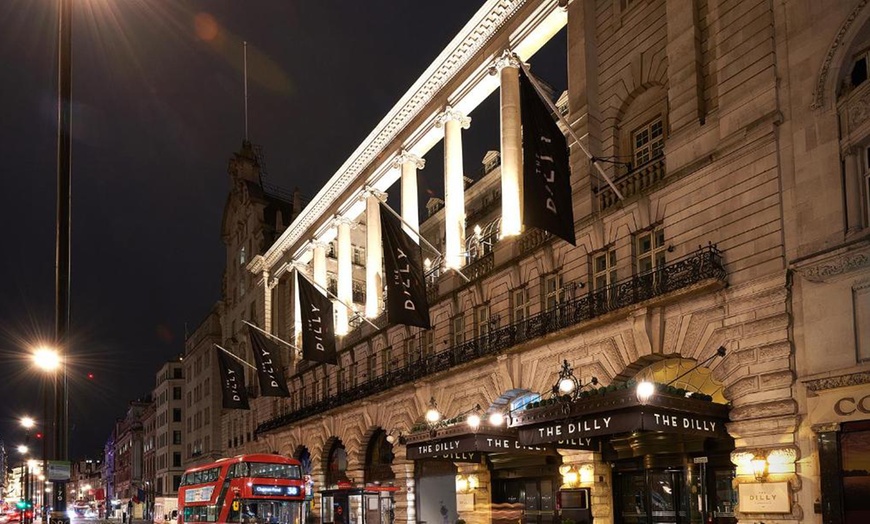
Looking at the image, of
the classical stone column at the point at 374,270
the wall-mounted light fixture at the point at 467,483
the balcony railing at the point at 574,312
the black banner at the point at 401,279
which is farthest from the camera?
the classical stone column at the point at 374,270

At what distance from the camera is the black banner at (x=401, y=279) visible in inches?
1287

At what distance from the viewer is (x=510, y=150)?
34562 millimetres

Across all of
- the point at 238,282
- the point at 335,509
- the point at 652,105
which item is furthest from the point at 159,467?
the point at 652,105

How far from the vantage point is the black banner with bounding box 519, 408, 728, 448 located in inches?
870

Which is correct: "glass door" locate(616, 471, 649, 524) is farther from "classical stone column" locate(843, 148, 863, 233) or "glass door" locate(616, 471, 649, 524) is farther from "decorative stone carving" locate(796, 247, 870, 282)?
"classical stone column" locate(843, 148, 863, 233)

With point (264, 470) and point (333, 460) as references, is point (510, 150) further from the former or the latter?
point (333, 460)

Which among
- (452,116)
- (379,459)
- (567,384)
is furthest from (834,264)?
(379,459)

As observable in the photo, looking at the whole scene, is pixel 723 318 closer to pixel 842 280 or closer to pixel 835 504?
pixel 842 280

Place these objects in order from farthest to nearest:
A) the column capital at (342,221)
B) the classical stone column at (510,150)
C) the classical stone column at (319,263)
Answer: the classical stone column at (319,263), the column capital at (342,221), the classical stone column at (510,150)

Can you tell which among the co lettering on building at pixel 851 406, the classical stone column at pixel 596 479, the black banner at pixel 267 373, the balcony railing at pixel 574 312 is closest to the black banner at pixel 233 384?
the black banner at pixel 267 373

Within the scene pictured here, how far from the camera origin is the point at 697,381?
25750 mm

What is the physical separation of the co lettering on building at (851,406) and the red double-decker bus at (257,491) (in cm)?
2111

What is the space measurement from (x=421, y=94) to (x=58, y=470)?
2805cm

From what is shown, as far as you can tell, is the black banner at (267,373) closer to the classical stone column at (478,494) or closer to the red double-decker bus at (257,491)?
the red double-decker bus at (257,491)
